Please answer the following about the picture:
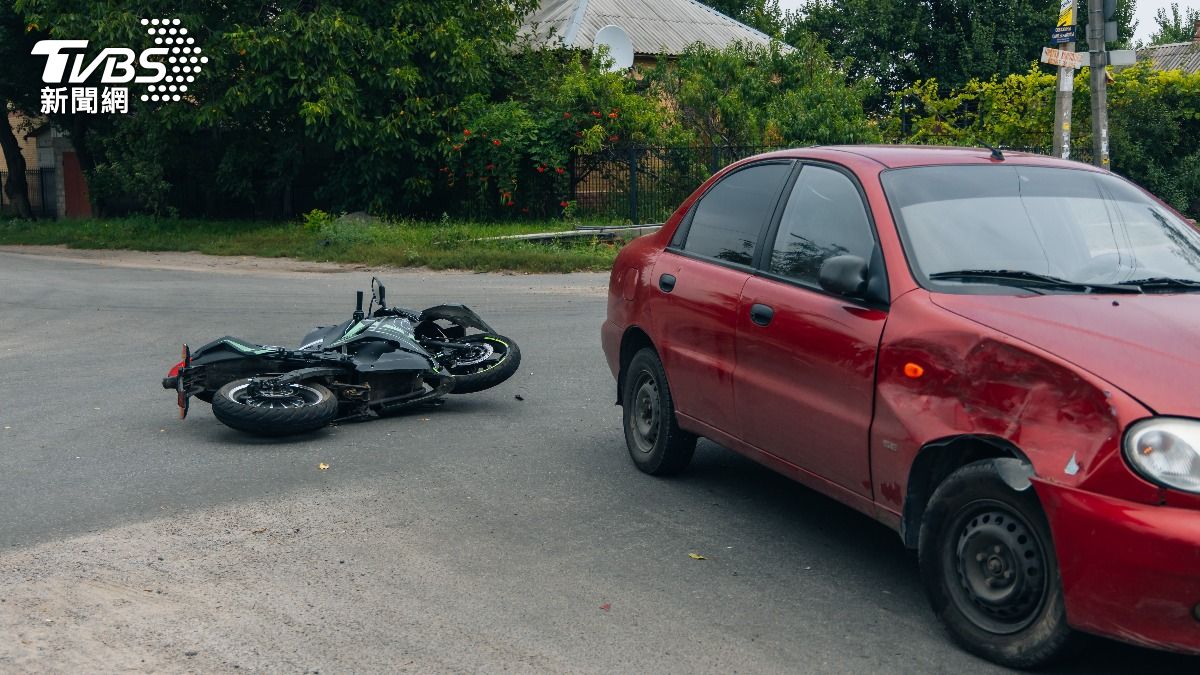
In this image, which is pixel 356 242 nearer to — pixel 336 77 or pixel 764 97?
pixel 336 77

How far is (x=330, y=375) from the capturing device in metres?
8.12

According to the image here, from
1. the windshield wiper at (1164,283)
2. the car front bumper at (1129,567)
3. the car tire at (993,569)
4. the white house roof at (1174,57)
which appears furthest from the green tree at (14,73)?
the white house roof at (1174,57)

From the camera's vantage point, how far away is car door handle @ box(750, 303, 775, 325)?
18.4 ft

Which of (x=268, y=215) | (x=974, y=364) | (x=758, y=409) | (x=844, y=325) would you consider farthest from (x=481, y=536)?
(x=268, y=215)

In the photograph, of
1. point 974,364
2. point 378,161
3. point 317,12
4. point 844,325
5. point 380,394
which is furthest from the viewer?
point 378,161

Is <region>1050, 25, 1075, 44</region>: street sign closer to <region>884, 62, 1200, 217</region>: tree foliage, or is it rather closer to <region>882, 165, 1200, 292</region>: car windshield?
<region>884, 62, 1200, 217</region>: tree foliage

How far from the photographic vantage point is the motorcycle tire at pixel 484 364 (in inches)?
349

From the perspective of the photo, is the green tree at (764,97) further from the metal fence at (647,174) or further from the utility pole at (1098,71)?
the utility pole at (1098,71)

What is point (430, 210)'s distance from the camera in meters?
27.9

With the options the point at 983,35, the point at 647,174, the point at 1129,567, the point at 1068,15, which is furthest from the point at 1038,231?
the point at 983,35

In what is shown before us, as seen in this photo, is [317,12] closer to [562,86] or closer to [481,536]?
[562,86]

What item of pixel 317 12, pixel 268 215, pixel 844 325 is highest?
pixel 317 12

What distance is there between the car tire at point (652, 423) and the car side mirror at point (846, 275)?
1756 millimetres

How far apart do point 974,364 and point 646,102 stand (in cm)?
2225
